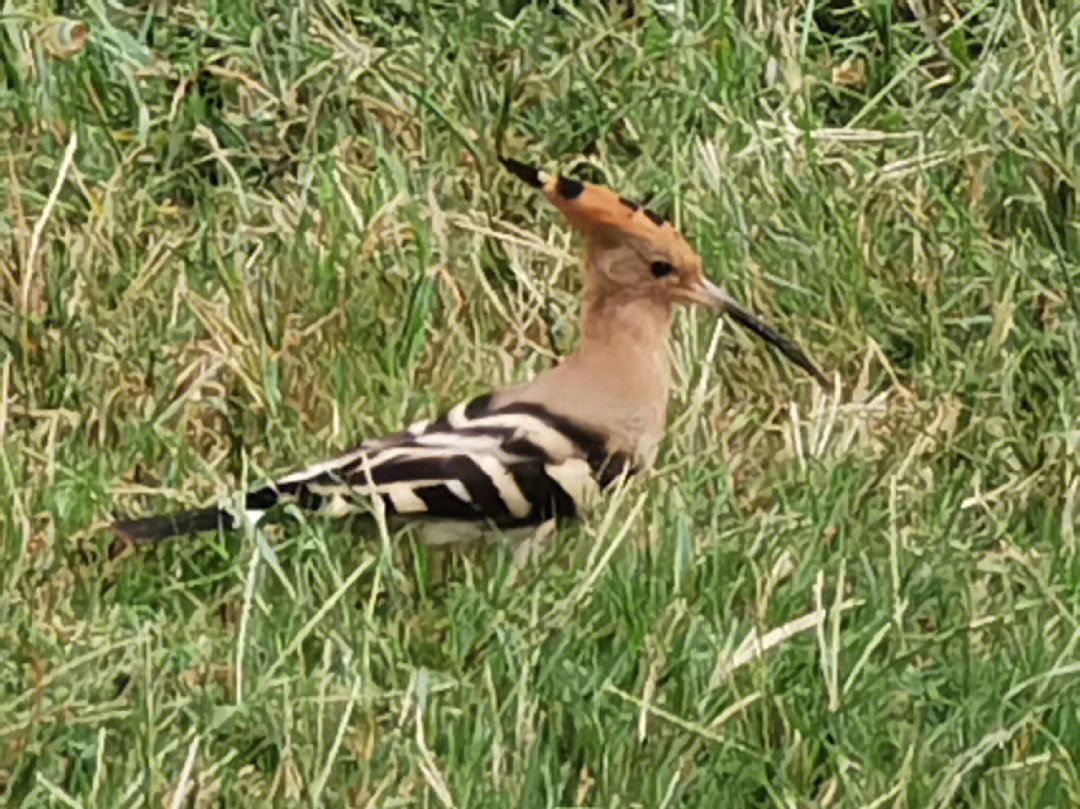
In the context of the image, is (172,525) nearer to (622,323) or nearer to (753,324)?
(622,323)

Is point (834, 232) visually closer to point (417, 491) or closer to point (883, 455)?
point (883, 455)

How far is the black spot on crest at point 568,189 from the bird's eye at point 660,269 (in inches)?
6.8


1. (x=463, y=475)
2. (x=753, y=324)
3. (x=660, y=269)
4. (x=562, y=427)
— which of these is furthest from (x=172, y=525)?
(x=753, y=324)

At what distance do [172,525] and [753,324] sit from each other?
1.14 meters

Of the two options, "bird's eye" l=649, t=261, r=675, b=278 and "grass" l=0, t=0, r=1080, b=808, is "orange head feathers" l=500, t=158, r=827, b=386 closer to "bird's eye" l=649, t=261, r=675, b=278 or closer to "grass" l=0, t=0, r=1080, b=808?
"bird's eye" l=649, t=261, r=675, b=278

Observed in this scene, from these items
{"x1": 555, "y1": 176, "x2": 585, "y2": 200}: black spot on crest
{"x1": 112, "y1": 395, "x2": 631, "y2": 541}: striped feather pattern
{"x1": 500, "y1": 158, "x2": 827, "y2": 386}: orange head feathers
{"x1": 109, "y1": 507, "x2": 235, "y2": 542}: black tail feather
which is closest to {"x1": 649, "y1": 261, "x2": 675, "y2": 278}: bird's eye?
{"x1": 500, "y1": 158, "x2": 827, "y2": 386}: orange head feathers

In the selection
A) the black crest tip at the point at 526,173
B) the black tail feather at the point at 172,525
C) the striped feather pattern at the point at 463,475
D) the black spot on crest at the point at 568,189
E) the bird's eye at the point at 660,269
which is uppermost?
the black crest tip at the point at 526,173

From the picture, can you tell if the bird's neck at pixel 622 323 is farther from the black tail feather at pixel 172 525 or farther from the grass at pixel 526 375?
the black tail feather at pixel 172 525

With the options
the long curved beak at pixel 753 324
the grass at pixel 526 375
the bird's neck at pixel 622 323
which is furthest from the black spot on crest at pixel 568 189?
the grass at pixel 526 375

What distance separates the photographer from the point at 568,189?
16.1ft

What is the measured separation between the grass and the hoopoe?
6 centimetres

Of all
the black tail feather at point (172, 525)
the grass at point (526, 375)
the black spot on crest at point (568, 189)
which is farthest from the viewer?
the black spot on crest at point (568, 189)

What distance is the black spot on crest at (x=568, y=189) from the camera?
4902 millimetres

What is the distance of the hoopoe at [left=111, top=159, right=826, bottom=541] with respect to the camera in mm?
4547
